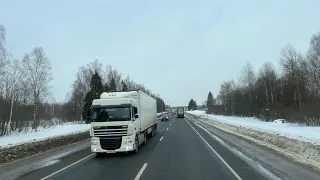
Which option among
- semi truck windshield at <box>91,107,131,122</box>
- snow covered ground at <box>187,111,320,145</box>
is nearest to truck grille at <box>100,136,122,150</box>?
semi truck windshield at <box>91,107,131,122</box>

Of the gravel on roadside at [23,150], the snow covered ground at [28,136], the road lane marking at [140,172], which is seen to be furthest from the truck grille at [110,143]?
the snow covered ground at [28,136]

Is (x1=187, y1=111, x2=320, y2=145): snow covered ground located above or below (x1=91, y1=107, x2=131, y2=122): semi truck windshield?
below

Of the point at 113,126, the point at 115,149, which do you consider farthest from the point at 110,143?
the point at 113,126

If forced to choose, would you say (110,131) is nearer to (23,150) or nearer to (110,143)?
(110,143)

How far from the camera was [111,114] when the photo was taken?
18797 millimetres

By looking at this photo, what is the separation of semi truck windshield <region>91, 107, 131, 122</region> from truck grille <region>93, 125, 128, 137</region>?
56 cm

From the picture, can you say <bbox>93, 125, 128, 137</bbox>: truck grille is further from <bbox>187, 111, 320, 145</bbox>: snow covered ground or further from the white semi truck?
<bbox>187, 111, 320, 145</bbox>: snow covered ground

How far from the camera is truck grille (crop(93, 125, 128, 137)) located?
1795 cm

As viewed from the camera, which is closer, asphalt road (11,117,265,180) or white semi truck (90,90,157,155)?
asphalt road (11,117,265,180)

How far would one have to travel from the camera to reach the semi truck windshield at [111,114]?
61.1ft

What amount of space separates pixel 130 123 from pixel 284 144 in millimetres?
8718

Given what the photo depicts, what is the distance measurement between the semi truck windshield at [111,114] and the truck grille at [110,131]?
56 centimetres

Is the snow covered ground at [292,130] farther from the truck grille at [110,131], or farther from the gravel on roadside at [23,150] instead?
the gravel on roadside at [23,150]

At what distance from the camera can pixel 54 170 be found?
13.6 m
